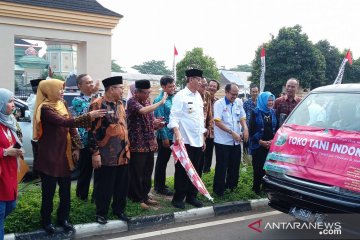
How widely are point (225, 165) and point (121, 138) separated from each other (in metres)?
1.95

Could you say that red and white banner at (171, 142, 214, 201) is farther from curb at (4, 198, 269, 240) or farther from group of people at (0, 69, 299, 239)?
curb at (4, 198, 269, 240)

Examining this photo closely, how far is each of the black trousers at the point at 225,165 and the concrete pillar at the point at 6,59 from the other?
26.4 feet

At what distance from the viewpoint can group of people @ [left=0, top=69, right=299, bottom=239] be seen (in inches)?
168

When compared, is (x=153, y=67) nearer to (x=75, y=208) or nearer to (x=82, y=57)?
(x=82, y=57)

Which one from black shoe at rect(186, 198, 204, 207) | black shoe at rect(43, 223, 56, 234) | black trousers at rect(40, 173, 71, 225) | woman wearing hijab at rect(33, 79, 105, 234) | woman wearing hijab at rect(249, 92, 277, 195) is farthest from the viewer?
woman wearing hijab at rect(249, 92, 277, 195)

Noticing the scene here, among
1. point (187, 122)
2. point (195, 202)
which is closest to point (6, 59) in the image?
point (187, 122)

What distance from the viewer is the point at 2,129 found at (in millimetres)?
3775

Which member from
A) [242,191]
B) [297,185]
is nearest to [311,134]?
[297,185]

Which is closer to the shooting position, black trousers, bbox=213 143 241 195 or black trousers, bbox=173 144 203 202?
black trousers, bbox=173 144 203 202

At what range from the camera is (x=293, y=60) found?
3328 centimetres

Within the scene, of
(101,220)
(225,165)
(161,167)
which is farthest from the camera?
(161,167)

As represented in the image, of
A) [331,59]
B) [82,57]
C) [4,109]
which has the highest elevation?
[331,59]

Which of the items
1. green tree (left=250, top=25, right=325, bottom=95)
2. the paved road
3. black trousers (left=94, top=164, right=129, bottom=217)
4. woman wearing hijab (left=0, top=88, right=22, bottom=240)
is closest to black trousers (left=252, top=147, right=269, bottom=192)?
the paved road

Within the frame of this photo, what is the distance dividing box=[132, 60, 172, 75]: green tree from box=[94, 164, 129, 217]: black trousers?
9305 centimetres
